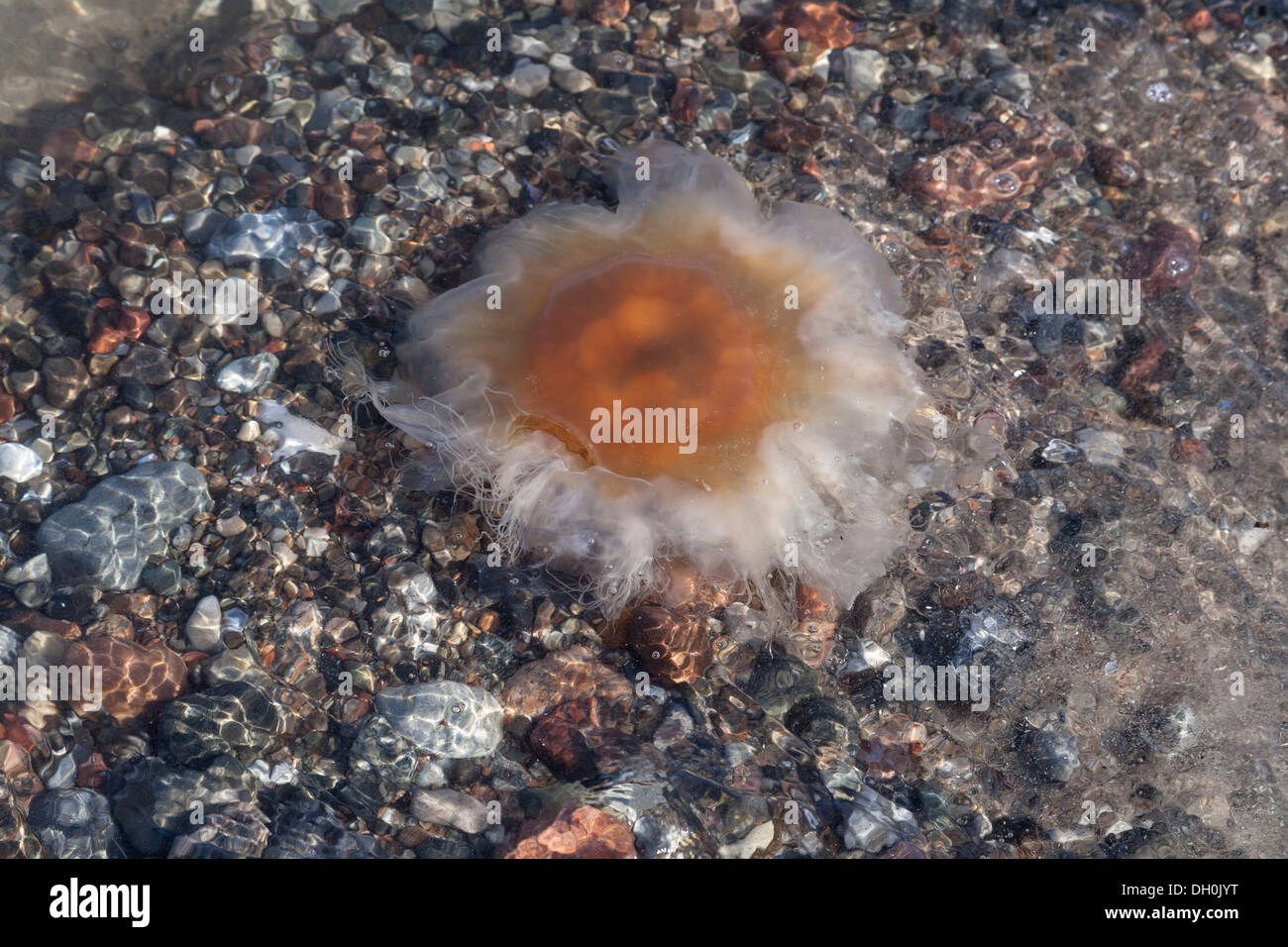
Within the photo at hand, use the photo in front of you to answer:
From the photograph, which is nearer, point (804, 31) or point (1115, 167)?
point (1115, 167)

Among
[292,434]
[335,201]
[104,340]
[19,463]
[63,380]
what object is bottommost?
[19,463]

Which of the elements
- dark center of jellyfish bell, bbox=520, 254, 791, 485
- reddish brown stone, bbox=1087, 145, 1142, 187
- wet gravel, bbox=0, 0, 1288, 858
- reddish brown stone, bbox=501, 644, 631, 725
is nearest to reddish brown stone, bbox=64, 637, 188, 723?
wet gravel, bbox=0, 0, 1288, 858

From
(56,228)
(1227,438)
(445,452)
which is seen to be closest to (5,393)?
(56,228)

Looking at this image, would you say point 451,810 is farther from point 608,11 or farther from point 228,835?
point 608,11

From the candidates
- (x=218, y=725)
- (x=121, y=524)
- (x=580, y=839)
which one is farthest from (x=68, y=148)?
(x=580, y=839)

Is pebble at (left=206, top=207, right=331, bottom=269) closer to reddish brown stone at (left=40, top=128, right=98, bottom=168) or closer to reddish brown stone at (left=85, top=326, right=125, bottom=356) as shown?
reddish brown stone at (left=85, top=326, right=125, bottom=356)

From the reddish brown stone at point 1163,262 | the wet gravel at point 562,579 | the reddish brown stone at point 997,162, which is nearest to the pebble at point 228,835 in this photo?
the wet gravel at point 562,579
